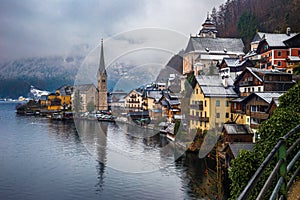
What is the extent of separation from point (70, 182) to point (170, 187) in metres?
3.48

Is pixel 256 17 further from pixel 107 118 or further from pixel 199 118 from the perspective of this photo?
pixel 199 118

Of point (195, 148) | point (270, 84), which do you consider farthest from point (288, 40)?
point (195, 148)

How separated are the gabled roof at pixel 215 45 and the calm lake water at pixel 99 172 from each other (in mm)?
14032

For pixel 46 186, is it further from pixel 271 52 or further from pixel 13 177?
pixel 271 52

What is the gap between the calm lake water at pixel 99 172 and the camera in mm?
9750

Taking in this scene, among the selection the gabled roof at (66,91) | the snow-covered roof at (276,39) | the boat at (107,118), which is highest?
the snow-covered roof at (276,39)

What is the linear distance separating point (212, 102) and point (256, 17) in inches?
853

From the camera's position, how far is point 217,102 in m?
16.6

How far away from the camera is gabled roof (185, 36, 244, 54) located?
30.1 metres

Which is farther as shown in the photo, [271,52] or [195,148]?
[271,52]

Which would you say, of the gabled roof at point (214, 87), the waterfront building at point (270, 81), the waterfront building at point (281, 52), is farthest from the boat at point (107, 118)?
the waterfront building at point (270, 81)

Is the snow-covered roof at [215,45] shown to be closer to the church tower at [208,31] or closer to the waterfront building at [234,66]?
the church tower at [208,31]

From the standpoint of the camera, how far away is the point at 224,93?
16703 millimetres

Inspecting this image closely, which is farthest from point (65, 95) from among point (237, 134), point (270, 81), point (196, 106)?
point (237, 134)
